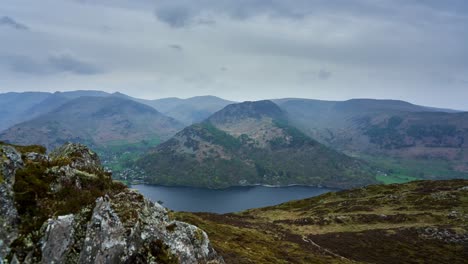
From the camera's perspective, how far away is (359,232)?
82.6 metres

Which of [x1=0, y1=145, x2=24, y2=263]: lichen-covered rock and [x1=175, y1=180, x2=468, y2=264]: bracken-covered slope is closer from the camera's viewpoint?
[x1=0, y1=145, x2=24, y2=263]: lichen-covered rock

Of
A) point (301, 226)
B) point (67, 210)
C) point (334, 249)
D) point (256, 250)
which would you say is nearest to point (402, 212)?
point (301, 226)

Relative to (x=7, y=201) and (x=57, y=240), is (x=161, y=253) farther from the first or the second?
(x=7, y=201)

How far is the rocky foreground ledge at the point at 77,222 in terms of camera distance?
19.3m

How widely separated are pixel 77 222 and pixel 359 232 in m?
79.5

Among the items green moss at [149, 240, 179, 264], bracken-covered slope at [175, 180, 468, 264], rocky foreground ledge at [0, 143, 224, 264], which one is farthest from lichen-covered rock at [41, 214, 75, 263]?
bracken-covered slope at [175, 180, 468, 264]

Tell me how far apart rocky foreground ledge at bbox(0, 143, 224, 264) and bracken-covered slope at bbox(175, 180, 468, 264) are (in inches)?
747

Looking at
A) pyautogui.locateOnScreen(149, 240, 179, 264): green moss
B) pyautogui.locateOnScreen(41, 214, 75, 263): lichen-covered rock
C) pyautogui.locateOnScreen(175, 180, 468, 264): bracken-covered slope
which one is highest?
pyautogui.locateOnScreen(41, 214, 75, 263): lichen-covered rock

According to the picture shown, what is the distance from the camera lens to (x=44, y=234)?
19.6 metres

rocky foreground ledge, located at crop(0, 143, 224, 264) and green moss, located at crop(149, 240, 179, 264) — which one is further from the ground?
rocky foreground ledge, located at crop(0, 143, 224, 264)

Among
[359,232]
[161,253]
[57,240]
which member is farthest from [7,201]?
[359,232]

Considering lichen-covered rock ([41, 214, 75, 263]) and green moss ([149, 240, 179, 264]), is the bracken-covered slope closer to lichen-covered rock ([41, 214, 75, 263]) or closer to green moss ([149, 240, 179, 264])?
green moss ([149, 240, 179, 264])

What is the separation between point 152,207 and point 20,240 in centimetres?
938

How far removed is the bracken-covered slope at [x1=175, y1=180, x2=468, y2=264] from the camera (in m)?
57.2
